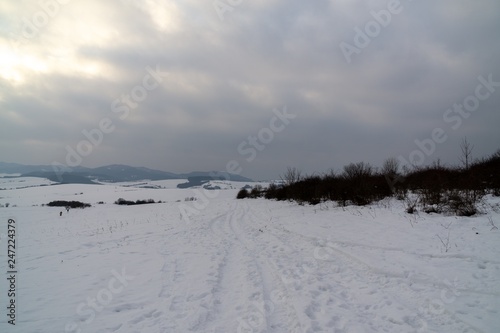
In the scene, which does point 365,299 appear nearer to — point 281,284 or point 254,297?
point 281,284

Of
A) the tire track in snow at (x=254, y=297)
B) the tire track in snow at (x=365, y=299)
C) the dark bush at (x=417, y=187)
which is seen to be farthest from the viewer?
the dark bush at (x=417, y=187)

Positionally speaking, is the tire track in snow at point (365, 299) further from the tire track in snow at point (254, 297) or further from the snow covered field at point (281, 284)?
the tire track in snow at point (254, 297)

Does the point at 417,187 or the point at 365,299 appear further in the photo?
the point at 417,187

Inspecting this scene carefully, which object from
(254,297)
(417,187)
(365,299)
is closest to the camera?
(365,299)

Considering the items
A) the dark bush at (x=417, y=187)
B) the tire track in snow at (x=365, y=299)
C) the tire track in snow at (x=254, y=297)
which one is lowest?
the tire track in snow at (x=254, y=297)

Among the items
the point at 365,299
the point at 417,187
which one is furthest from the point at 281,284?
the point at 417,187

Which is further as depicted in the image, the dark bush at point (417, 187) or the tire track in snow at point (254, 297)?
the dark bush at point (417, 187)

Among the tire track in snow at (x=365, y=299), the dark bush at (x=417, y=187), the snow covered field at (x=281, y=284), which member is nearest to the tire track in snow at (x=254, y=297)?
the snow covered field at (x=281, y=284)

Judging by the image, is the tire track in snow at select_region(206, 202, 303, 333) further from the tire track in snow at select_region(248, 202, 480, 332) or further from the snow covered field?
the tire track in snow at select_region(248, 202, 480, 332)

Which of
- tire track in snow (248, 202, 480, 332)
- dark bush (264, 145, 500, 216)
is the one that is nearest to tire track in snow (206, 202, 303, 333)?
tire track in snow (248, 202, 480, 332)

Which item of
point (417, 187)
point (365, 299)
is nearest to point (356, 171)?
point (417, 187)

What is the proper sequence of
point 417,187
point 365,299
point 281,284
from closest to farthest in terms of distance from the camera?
point 365,299, point 281,284, point 417,187

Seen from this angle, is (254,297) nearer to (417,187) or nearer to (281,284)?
(281,284)

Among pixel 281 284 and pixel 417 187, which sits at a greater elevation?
pixel 417 187
